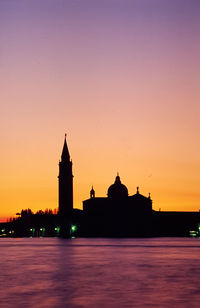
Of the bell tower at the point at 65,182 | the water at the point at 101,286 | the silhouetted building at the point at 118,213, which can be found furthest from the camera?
the silhouetted building at the point at 118,213

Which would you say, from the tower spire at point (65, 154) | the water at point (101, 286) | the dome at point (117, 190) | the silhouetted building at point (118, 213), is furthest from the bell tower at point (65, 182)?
the water at point (101, 286)

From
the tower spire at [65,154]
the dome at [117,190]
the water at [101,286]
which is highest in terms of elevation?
the tower spire at [65,154]

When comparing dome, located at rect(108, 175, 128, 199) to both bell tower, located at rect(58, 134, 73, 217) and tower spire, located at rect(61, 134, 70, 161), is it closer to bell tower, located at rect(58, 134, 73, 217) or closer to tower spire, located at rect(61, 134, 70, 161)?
bell tower, located at rect(58, 134, 73, 217)

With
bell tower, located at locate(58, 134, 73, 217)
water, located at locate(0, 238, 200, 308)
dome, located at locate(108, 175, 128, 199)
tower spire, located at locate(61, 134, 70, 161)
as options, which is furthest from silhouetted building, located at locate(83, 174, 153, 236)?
water, located at locate(0, 238, 200, 308)

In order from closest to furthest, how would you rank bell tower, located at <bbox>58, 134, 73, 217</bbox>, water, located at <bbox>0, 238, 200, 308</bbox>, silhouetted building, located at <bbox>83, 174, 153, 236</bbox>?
1. water, located at <bbox>0, 238, 200, 308</bbox>
2. bell tower, located at <bbox>58, 134, 73, 217</bbox>
3. silhouetted building, located at <bbox>83, 174, 153, 236</bbox>

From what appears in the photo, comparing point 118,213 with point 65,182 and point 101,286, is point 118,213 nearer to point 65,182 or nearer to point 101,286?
point 65,182

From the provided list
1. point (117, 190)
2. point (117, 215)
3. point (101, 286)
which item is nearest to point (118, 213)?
point (117, 215)

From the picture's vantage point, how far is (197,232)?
154 meters

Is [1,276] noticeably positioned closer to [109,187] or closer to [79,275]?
[79,275]

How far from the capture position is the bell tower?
148500mm

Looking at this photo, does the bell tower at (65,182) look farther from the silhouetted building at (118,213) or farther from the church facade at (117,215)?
the silhouetted building at (118,213)

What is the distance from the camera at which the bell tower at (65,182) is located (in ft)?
487

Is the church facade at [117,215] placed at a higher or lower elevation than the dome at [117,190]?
lower

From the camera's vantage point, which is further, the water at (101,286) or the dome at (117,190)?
the dome at (117,190)
